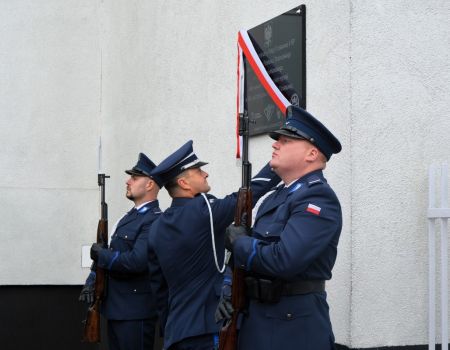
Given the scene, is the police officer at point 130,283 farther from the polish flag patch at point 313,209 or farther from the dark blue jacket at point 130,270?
the polish flag patch at point 313,209

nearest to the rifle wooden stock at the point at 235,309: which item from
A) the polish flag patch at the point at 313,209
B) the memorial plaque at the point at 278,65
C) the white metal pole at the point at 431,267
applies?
the polish flag patch at the point at 313,209

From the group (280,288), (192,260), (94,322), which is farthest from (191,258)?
(94,322)

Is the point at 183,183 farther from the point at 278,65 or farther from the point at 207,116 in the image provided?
the point at 207,116

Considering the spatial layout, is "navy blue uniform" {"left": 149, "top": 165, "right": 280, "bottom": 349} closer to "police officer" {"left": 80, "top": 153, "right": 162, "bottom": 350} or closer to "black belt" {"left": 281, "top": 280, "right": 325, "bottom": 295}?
"black belt" {"left": 281, "top": 280, "right": 325, "bottom": 295}

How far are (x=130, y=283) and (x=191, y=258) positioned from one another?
4.78 feet

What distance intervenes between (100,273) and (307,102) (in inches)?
79.2

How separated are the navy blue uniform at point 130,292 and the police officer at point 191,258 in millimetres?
1075

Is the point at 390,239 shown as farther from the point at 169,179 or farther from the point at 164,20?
the point at 164,20

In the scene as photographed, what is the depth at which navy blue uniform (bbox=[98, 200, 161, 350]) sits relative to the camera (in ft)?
18.5

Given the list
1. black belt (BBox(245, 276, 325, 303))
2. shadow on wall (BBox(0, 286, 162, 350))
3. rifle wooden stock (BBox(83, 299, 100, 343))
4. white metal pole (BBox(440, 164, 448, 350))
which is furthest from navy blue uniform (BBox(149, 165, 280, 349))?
shadow on wall (BBox(0, 286, 162, 350))

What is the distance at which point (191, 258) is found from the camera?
4414 millimetres

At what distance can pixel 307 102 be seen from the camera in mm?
4930

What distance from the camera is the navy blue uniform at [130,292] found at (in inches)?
222

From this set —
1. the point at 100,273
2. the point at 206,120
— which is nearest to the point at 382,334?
the point at 100,273
